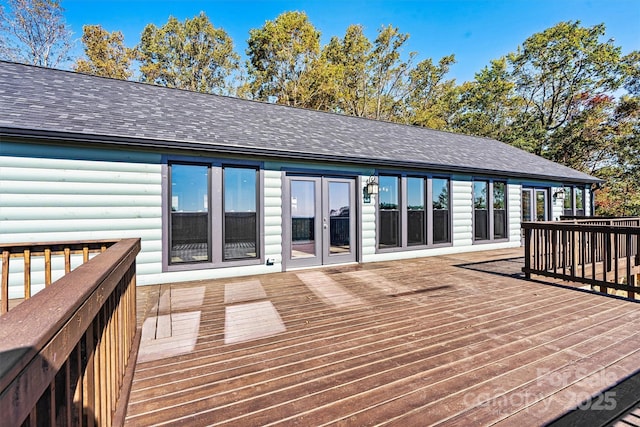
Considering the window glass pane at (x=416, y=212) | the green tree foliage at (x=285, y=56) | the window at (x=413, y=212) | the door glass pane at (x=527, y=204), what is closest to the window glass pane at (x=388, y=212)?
the window at (x=413, y=212)

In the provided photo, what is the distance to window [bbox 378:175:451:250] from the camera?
660 cm

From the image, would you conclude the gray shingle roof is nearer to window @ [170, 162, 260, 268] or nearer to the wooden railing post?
window @ [170, 162, 260, 268]

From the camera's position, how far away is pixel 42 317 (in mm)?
699

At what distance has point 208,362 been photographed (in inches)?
87.6

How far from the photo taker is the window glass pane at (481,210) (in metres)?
7.83

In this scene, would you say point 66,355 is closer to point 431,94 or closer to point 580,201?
point 580,201

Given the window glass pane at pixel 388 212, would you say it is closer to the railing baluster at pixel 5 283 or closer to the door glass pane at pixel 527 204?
the door glass pane at pixel 527 204

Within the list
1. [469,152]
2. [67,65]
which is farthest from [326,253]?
[67,65]

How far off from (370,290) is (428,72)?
65.1 ft

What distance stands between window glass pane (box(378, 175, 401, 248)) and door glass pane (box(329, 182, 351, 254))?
82cm

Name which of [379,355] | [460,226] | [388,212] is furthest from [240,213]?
[460,226]

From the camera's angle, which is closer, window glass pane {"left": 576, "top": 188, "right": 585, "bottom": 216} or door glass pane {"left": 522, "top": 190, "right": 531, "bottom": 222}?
door glass pane {"left": 522, "top": 190, "right": 531, "bottom": 222}

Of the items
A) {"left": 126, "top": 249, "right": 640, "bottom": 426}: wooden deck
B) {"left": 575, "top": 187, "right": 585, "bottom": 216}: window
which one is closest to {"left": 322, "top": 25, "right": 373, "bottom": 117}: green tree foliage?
{"left": 575, "top": 187, "right": 585, "bottom": 216}: window

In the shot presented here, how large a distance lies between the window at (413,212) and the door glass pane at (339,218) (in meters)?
0.82
